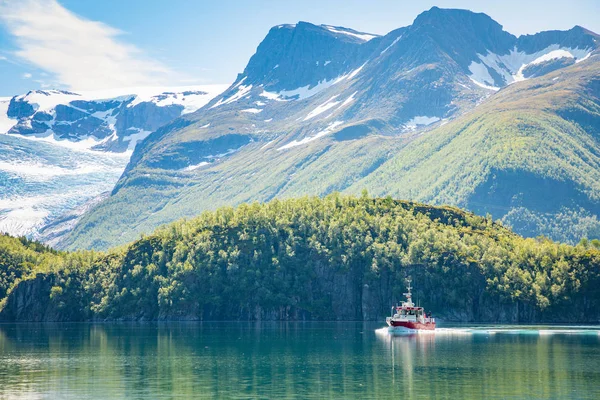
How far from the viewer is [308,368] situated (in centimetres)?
14325

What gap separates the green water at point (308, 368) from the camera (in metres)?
117

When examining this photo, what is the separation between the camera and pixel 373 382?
126 meters

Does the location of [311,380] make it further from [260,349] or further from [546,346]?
[546,346]

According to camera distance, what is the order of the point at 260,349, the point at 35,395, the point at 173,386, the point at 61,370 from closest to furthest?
the point at 35,395 < the point at 173,386 < the point at 61,370 < the point at 260,349

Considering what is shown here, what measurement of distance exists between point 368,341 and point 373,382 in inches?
2555

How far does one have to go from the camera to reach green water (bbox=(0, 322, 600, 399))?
117 meters

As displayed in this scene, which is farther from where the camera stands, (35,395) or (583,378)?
(583,378)

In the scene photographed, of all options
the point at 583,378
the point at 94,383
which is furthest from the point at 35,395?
the point at 583,378

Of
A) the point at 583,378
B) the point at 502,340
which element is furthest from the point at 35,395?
the point at 502,340

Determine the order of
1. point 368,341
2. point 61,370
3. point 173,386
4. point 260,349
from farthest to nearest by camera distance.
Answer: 1. point 368,341
2. point 260,349
3. point 61,370
4. point 173,386

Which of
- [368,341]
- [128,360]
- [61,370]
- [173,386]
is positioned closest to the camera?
[173,386]

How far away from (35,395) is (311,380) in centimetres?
3703

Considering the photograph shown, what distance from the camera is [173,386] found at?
4852 inches

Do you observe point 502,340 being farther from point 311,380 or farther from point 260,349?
point 311,380
